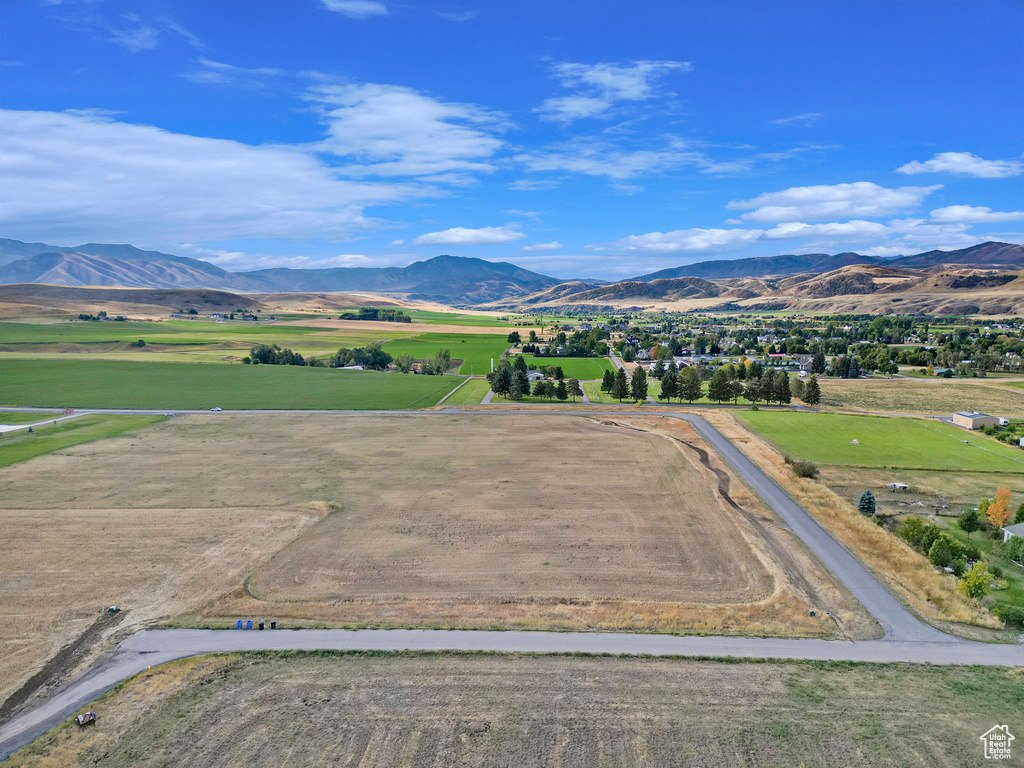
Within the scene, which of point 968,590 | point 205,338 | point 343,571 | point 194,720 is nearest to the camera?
point 194,720

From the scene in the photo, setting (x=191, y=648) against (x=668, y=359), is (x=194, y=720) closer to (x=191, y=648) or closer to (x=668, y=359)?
(x=191, y=648)

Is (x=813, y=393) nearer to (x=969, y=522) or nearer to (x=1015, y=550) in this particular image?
(x=969, y=522)

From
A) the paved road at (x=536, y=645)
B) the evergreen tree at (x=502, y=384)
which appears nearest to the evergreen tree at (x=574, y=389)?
the evergreen tree at (x=502, y=384)

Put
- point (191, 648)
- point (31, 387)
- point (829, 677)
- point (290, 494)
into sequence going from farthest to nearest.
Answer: point (31, 387) < point (290, 494) < point (191, 648) < point (829, 677)

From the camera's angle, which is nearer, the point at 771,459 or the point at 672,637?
the point at 672,637

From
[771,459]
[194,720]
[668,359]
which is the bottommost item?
A: [194,720]

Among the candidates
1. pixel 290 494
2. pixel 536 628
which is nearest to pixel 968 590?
pixel 536 628

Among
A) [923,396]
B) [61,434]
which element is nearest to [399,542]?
[61,434]

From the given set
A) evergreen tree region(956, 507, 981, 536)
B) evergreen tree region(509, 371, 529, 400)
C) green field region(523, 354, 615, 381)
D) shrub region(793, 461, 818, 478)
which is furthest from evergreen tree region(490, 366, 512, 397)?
evergreen tree region(956, 507, 981, 536)

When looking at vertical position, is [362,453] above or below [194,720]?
above
